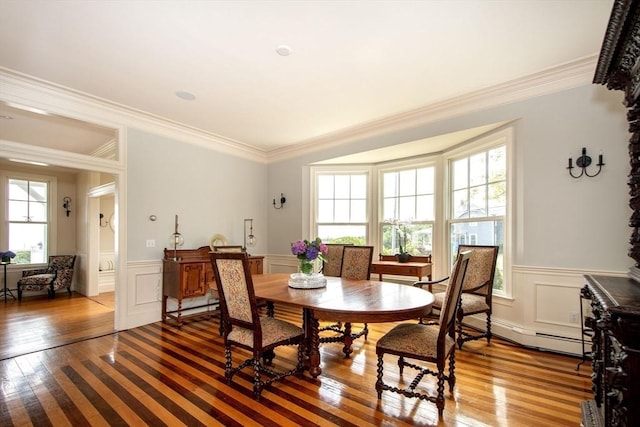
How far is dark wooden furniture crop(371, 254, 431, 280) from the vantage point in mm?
4043

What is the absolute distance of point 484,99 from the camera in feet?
11.3

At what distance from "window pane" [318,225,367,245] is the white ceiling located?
216 cm

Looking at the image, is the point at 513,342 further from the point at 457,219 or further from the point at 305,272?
the point at 305,272

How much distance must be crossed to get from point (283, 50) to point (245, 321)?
88.2 inches

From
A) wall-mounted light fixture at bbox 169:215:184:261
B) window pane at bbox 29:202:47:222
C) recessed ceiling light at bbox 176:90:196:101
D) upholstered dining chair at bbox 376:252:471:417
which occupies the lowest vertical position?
upholstered dining chair at bbox 376:252:471:417

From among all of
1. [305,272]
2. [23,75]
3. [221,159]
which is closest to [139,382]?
[305,272]

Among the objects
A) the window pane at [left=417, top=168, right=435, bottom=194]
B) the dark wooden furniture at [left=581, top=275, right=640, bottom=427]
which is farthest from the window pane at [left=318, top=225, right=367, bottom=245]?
the dark wooden furniture at [left=581, top=275, right=640, bottom=427]

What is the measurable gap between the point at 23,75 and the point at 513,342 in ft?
18.9

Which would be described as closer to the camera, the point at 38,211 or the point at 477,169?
the point at 477,169

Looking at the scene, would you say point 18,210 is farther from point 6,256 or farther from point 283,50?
point 283,50

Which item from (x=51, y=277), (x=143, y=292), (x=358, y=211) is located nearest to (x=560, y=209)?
(x=358, y=211)

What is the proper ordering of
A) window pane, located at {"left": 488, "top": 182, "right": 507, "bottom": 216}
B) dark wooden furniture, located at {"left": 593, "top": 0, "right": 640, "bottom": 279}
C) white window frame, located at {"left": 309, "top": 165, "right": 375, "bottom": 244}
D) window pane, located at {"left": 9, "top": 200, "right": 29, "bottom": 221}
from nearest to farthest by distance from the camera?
dark wooden furniture, located at {"left": 593, "top": 0, "right": 640, "bottom": 279}
window pane, located at {"left": 488, "top": 182, "right": 507, "bottom": 216}
white window frame, located at {"left": 309, "top": 165, "right": 375, "bottom": 244}
window pane, located at {"left": 9, "top": 200, "right": 29, "bottom": 221}

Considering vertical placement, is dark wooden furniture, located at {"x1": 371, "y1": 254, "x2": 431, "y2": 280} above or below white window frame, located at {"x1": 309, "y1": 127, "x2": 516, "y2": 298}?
below

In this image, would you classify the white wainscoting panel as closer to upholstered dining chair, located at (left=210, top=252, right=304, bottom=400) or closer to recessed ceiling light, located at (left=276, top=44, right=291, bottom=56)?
upholstered dining chair, located at (left=210, top=252, right=304, bottom=400)
